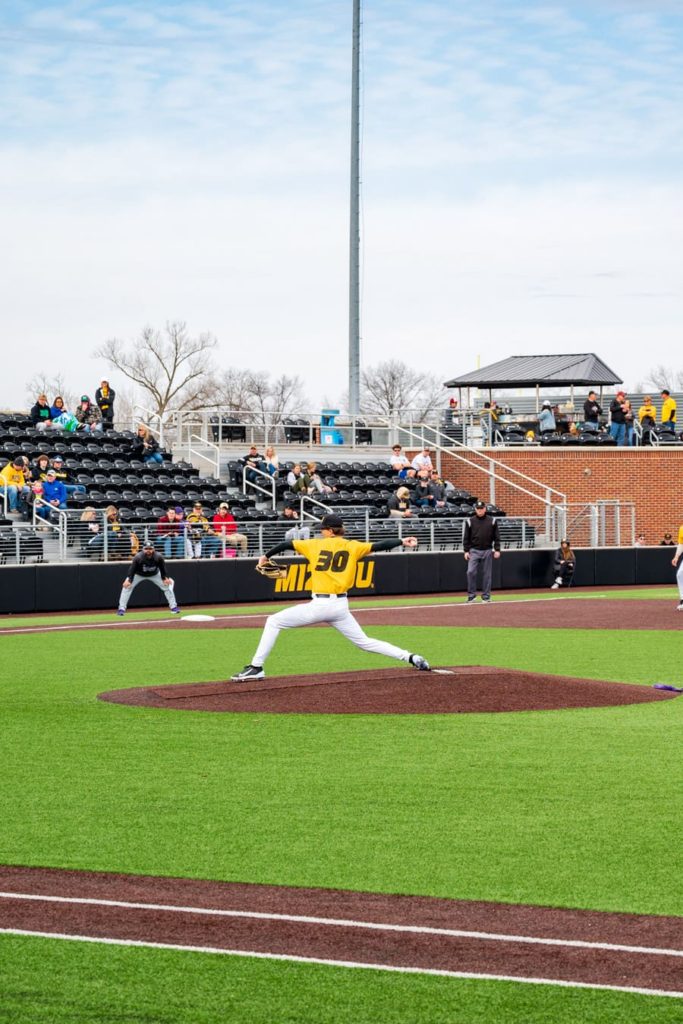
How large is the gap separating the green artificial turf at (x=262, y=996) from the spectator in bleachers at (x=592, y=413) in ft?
121

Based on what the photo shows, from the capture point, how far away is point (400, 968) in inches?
214

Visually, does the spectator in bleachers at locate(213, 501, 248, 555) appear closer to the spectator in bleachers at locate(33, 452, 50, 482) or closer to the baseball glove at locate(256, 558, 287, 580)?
the spectator in bleachers at locate(33, 452, 50, 482)

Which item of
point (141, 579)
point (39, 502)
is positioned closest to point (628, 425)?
point (39, 502)

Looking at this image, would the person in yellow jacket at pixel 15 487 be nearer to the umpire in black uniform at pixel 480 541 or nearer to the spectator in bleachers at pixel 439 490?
the umpire in black uniform at pixel 480 541

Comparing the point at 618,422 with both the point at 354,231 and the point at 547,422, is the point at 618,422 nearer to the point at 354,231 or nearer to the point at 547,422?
the point at 547,422

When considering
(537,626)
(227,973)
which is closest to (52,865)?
(227,973)

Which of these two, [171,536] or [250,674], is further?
[171,536]

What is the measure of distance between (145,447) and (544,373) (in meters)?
17.8

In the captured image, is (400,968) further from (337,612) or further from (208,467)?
(208,467)

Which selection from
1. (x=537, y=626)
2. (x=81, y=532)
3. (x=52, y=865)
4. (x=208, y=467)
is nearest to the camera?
(x=52, y=865)

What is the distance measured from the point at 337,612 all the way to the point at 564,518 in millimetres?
23671

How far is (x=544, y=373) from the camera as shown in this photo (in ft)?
155

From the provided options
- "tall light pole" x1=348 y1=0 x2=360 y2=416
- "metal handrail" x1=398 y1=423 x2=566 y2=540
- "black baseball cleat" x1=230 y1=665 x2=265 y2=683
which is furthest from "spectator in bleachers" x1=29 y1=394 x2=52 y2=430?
"black baseball cleat" x1=230 y1=665 x2=265 y2=683

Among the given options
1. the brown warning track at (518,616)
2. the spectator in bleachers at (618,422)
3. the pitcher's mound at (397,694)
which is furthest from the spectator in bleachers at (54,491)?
the spectator in bleachers at (618,422)
